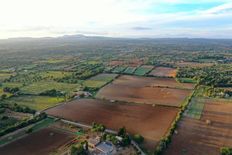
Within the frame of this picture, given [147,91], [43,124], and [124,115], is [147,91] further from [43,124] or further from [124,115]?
[43,124]

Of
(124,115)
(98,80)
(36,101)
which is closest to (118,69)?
(98,80)

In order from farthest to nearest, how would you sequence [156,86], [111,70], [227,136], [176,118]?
[111,70], [156,86], [176,118], [227,136]

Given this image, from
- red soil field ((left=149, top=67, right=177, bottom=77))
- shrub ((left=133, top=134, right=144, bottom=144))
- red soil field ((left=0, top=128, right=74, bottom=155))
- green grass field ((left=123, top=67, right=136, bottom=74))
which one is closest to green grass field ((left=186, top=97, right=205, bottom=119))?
shrub ((left=133, top=134, right=144, bottom=144))

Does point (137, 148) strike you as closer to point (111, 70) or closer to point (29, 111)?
point (29, 111)

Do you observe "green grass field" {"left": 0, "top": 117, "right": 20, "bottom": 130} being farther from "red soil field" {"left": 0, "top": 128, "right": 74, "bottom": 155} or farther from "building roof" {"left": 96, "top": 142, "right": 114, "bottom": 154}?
"building roof" {"left": 96, "top": 142, "right": 114, "bottom": 154}

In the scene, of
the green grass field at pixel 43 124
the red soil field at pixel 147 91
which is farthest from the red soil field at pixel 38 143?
the red soil field at pixel 147 91

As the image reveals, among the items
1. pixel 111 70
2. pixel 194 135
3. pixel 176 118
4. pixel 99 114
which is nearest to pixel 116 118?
pixel 99 114
